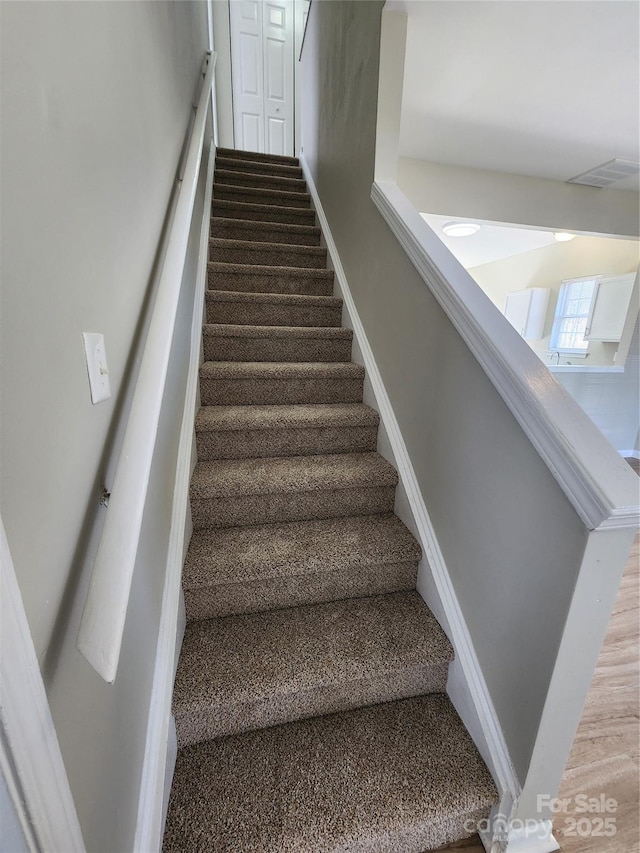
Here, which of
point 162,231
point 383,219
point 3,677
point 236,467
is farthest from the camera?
point 383,219

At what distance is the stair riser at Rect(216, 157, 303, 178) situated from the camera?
2939 millimetres

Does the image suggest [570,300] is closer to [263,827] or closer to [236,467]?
[236,467]

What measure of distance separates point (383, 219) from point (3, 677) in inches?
67.4

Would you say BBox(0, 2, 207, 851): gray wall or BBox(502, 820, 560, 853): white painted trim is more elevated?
BBox(0, 2, 207, 851): gray wall

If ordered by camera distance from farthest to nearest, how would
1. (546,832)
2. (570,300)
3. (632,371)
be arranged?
(570,300)
(632,371)
(546,832)

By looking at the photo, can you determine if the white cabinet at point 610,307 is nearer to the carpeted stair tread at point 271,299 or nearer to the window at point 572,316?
the window at point 572,316

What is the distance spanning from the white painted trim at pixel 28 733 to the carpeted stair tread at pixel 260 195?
2965 mm

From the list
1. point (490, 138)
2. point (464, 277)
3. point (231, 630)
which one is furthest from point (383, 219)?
point (231, 630)

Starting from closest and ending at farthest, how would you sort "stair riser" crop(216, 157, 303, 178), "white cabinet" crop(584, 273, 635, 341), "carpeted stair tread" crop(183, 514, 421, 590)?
"carpeted stair tread" crop(183, 514, 421, 590) → "stair riser" crop(216, 157, 303, 178) → "white cabinet" crop(584, 273, 635, 341)

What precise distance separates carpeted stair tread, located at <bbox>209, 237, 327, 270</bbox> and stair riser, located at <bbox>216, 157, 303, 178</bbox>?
1122mm

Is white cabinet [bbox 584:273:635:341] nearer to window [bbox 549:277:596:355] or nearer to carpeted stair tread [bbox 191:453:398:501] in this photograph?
window [bbox 549:277:596:355]

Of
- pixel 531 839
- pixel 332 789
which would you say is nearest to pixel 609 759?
pixel 531 839

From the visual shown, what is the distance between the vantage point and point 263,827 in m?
0.80

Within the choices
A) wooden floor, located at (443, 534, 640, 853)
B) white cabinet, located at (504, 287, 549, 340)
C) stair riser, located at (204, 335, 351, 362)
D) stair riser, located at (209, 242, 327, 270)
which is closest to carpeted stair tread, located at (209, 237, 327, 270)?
stair riser, located at (209, 242, 327, 270)
